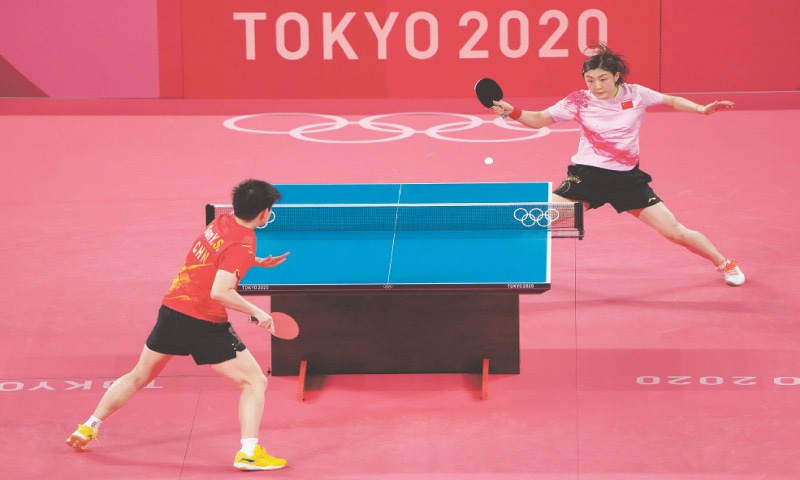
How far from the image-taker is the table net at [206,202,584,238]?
281 inches

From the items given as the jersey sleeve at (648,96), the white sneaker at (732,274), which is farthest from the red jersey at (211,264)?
the white sneaker at (732,274)

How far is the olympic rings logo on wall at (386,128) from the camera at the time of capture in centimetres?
1250

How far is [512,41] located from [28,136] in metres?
5.07

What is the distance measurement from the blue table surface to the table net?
5cm

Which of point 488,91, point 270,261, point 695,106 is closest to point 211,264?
point 270,261

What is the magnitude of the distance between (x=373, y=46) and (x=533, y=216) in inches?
281

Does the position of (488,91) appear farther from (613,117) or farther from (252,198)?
(252,198)

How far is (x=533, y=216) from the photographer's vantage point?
23.4 ft

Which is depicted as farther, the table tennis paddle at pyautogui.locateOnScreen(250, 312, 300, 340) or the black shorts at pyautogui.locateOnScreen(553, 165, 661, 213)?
Answer: the black shorts at pyautogui.locateOnScreen(553, 165, 661, 213)

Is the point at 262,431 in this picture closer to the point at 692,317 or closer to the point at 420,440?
the point at 420,440

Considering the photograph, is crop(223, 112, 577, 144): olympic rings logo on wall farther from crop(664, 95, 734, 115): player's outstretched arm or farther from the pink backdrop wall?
crop(664, 95, 734, 115): player's outstretched arm

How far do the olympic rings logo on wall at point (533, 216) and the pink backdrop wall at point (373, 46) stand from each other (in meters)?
6.93

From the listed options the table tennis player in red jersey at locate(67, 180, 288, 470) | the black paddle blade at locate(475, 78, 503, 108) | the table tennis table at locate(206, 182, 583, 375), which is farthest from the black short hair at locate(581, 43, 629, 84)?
the table tennis player in red jersey at locate(67, 180, 288, 470)

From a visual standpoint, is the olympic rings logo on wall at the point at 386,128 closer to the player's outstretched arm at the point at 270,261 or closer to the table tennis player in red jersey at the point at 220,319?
the player's outstretched arm at the point at 270,261
